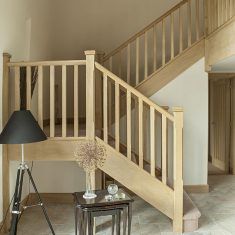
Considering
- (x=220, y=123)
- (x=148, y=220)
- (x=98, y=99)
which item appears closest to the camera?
(x=148, y=220)

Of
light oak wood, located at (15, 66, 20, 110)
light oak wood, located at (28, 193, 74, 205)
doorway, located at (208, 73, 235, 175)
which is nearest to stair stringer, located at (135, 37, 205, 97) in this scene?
doorway, located at (208, 73, 235, 175)

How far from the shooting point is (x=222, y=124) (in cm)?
731

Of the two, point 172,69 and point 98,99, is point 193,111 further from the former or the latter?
point 98,99

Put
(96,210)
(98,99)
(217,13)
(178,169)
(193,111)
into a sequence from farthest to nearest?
(193,111) → (98,99) → (217,13) → (178,169) → (96,210)

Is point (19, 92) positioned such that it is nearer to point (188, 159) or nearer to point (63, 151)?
point (63, 151)

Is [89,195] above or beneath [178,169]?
Result: beneath

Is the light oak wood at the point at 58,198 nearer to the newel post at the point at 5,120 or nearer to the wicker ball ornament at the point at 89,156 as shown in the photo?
the newel post at the point at 5,120

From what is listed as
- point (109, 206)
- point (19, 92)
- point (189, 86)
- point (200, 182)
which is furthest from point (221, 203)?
point (19, 92)

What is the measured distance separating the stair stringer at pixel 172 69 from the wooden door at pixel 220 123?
7.17ft

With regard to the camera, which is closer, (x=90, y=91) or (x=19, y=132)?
(x=19, y=132)

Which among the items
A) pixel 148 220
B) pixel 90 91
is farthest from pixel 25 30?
pixel 148 220

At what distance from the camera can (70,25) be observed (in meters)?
6.25

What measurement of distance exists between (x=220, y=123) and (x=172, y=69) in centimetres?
294

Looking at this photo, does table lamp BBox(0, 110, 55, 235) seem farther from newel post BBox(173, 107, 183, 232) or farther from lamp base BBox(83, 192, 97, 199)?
newel post BBox(173, 107, 183, 232)
